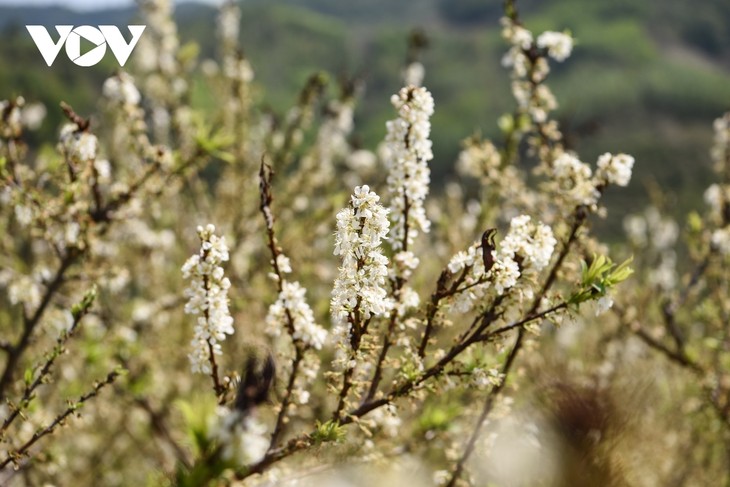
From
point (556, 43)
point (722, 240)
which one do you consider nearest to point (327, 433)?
point (556, 43)

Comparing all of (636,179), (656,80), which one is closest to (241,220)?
(636,179)

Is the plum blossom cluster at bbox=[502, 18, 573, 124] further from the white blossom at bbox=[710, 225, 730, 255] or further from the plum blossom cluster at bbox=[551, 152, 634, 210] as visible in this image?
the white blossom at bbox=[710, 225, 730, 255]

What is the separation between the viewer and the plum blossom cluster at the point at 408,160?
3.70 metres

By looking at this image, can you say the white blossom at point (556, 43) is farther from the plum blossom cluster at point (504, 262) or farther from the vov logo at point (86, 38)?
the vov logo at point (86, 38)

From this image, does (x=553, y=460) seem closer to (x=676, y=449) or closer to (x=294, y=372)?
(x=294, y=372)

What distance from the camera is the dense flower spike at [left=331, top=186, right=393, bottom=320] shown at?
2936mm

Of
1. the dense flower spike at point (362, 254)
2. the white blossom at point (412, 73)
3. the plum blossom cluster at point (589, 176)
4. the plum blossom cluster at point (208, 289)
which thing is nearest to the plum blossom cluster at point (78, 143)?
the plum blossom cluster at point (208, 289)

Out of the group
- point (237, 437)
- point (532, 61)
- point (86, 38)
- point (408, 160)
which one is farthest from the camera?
point (86, 38)

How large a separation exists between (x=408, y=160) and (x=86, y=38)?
137 inches

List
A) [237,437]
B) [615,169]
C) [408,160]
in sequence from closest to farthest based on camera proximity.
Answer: [237,437]
[408,160]
[615,169]

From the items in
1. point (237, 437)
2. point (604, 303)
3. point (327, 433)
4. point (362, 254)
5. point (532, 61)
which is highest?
point (532, 61)

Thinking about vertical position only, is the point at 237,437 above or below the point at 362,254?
below

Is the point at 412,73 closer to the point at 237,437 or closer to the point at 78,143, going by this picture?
the point at 78,143

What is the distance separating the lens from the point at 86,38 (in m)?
5.57
